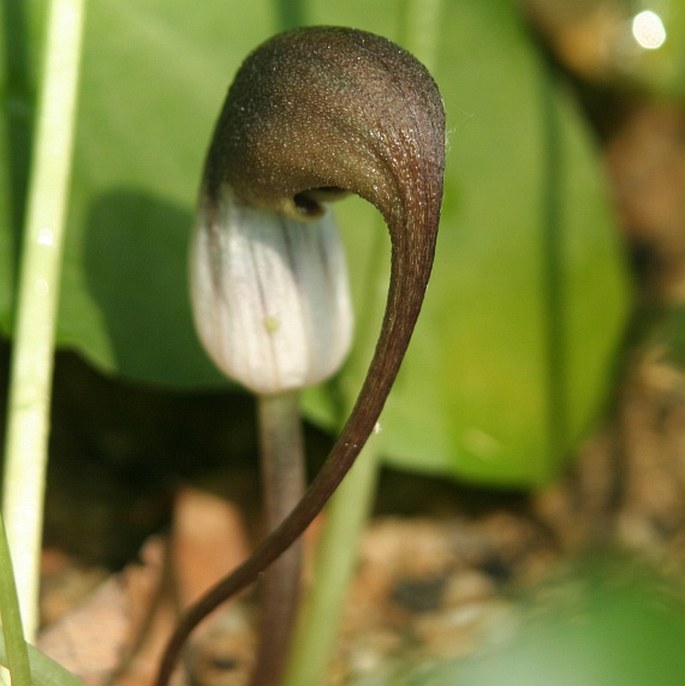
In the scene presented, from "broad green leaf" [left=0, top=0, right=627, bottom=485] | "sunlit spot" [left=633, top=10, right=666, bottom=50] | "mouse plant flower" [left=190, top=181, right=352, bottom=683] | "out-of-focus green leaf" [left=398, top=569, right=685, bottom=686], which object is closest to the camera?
"out-of-focus green leaf" [left=398, top=569, right=685, bottom=686]

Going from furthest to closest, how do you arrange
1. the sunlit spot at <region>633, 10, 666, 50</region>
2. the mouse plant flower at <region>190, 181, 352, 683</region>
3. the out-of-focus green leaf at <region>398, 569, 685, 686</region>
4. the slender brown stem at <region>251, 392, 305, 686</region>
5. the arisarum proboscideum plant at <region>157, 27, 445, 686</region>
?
the sunlit spot at <region>633, 10, 666, 50</region>
the slender brown stem at <region>251, 392, 305, 686</region>
the mouse plant flower at <region>190, 181, 352, 683</region>
the arisarum proboscideum plant at <region>157, 27, 445, 686</region>
the out-of-focus green leaf at <region>398, 569, 685, 686</region>

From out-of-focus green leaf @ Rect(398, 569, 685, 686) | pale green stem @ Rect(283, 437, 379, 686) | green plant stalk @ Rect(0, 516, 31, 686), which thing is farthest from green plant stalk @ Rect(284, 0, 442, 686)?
out-of-focus green leaf @ Rect(398, 569, 685, 686)

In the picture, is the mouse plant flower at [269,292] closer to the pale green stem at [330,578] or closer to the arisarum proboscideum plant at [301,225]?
the arisarum proboscideum plant at [301,225]

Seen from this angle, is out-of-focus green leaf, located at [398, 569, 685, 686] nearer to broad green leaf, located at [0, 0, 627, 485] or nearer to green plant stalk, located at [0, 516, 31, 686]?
green plant stalk, located at [0, 516, 31, 686]

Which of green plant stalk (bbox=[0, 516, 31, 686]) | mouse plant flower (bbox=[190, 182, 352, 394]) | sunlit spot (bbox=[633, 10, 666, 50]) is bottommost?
green plant stalk (bbox=[0, 516, 31, 686])

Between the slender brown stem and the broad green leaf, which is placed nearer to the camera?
→ the slender brown stem

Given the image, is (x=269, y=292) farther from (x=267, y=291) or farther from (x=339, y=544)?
(x=339, y=544)

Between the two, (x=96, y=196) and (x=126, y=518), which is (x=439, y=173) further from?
(x=126, y=518)

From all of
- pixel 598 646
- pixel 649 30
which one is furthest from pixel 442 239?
pixel 598 646

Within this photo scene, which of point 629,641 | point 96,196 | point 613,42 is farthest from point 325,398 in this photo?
point 613,42
